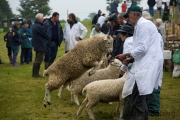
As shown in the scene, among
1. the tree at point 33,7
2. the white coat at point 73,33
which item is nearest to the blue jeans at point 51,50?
the white coat at point 73,33

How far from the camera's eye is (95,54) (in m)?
7.61

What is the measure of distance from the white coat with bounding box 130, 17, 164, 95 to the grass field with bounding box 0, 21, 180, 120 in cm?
221

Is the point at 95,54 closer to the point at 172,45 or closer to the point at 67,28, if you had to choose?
the point at 67,28

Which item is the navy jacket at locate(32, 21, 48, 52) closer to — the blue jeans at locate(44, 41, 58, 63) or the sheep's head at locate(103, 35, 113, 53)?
the blue jeans at locate(44, 41, 58, 63)

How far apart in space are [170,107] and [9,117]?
371 centimetres

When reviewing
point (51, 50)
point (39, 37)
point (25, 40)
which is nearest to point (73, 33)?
point (51, 50)

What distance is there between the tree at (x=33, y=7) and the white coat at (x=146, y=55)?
66480mm

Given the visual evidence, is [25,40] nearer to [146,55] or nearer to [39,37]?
[39,37]

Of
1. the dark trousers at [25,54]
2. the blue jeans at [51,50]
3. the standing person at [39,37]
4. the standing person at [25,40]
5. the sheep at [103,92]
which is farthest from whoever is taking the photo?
the dark trousers at [25,54]

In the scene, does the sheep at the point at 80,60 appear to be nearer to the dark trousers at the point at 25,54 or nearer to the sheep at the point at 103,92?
the sheep at the point at 103,92

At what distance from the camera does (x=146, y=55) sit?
5.11 meters

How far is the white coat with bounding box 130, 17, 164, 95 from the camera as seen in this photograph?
5055 millimetres

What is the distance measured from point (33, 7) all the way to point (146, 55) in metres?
69.0

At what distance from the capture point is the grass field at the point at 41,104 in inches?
295
